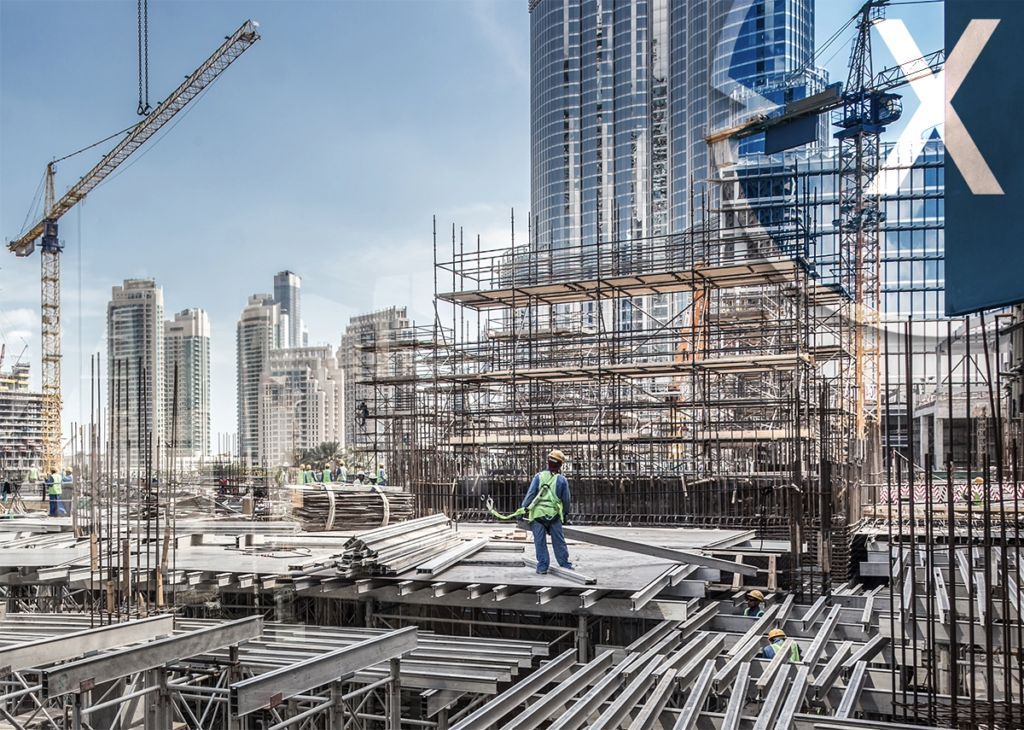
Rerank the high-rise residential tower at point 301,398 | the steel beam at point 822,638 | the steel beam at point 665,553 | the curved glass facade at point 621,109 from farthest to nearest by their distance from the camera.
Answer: the curved glass facade at point 621,109, the high-rise residential tower at point 301,398, the steel beam at point 665,553, the steel beam at point 822,638

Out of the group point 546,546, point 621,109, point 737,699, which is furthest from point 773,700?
point 621,109

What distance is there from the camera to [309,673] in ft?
20.6

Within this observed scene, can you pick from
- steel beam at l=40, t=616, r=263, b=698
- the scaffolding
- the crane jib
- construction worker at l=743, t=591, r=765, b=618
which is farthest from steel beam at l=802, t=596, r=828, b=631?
the crane jib

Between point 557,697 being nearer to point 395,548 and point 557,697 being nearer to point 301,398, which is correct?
point 395,548

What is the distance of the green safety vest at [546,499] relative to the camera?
10.8 meters

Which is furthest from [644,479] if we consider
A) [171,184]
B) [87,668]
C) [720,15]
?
[720,15]

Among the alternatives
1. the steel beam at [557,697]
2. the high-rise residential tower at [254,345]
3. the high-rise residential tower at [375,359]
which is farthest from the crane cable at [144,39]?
the high-rise residential tower at [254,345]

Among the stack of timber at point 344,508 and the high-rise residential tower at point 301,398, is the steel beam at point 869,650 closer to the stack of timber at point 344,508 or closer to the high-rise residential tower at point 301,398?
the stack of timber at point 344,508

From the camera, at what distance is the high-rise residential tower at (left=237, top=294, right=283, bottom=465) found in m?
71.1

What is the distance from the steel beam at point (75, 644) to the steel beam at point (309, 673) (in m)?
1.71

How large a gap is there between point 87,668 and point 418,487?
15432mm

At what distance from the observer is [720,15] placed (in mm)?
71250

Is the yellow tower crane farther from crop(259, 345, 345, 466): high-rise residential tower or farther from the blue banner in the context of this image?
the blue banner

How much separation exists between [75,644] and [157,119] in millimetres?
50072
